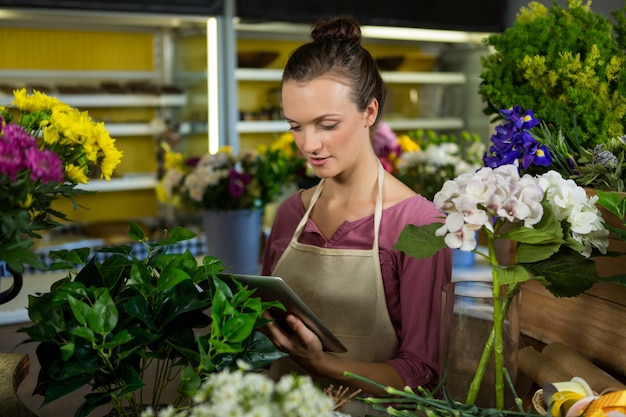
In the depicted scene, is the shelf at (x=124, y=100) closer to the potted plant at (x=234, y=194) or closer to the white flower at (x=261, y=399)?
the potted plant at (x=234, y=194)

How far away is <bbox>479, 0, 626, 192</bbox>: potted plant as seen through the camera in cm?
157

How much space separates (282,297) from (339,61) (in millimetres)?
753

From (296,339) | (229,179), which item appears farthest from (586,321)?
(229,179)

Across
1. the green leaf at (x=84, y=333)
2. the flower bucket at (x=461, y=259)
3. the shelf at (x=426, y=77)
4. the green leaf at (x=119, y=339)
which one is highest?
the shelf at (x=426, y=77)

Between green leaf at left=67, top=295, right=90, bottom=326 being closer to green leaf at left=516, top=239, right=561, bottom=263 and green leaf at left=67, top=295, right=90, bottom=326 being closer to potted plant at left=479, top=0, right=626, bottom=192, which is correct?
green leaf at left=516, top=239, right=561, bottom=263

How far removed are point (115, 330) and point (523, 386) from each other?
70 centimetres

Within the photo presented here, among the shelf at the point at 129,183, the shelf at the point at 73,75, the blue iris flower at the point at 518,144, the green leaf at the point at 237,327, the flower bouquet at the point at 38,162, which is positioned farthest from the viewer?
the shelf at the point at 129,183

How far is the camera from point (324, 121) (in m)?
1.80

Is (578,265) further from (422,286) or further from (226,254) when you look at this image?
(226,254)

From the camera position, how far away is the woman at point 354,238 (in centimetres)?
177

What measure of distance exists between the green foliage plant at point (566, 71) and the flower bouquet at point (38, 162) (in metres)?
0.92

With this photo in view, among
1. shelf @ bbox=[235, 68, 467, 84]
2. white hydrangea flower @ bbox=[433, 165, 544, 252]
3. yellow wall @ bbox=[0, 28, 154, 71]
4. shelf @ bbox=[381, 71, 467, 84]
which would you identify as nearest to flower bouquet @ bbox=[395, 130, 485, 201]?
white hydrangea flower @ bbox=[433, 165, 544, 252]

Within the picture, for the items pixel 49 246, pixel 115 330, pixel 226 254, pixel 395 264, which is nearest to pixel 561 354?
pixel 395 264

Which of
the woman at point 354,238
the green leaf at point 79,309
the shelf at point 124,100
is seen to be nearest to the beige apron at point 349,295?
the woman at point 354,238
